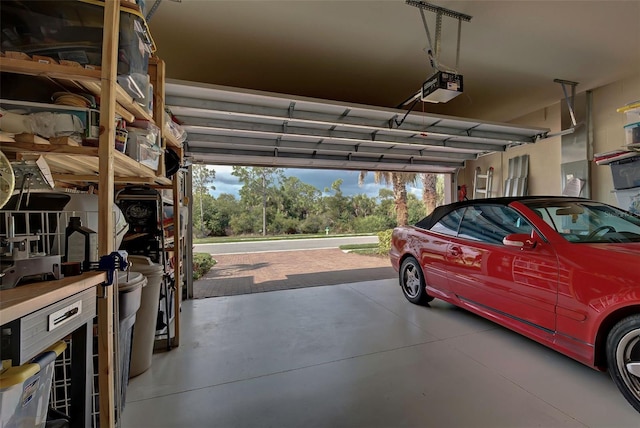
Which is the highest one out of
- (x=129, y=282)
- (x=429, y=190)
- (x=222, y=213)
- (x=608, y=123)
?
(x=608, y=123)

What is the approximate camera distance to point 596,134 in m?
4.21

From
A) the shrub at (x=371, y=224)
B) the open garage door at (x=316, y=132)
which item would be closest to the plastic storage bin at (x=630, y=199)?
the open garage door at (x=316, y=132)

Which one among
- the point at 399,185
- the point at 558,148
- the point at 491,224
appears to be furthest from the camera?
the point at 399,185

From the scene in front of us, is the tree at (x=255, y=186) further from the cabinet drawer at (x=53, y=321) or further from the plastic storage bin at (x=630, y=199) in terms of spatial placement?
the cabinet drawer at (x=53, y=321)

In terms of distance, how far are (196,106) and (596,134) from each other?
573cm

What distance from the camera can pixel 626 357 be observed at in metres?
1.75

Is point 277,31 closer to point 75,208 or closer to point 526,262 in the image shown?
point 75,208

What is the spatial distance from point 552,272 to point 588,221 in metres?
0.81

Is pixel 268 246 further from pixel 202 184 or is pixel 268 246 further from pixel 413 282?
pixel 413 282

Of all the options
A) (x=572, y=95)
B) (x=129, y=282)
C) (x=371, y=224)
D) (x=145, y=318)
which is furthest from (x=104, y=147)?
(x=371, y=224)

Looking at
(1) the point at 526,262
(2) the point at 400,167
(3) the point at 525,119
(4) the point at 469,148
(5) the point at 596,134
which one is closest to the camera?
(1) the point at 526,262

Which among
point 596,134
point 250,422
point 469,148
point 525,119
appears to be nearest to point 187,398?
point 250,422

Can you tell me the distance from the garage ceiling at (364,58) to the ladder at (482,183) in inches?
51.5

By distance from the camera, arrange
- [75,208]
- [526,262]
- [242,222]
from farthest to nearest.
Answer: [242,222] < [526,262] < [75,208]
